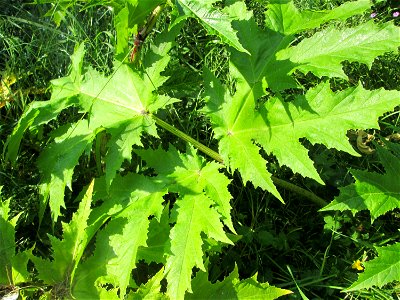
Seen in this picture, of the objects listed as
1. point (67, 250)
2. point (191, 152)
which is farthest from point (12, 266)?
point (191, 152)

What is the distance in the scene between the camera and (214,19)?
177 centimetres

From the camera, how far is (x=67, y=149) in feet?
7.52

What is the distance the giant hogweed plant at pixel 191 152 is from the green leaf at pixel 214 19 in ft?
0.91

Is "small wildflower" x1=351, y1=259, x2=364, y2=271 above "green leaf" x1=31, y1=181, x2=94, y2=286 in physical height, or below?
below

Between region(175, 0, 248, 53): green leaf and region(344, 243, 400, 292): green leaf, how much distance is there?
3.57ft

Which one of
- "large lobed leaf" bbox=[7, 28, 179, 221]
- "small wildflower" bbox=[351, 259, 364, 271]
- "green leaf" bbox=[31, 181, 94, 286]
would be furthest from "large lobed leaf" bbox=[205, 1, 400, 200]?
"small wildflower" bbox=[351, 259, 364, 271]

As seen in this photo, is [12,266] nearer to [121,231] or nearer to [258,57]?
[121,231]

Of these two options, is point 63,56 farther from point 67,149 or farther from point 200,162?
point 200,162

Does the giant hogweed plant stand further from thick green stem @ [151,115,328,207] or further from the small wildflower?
the small wildflower

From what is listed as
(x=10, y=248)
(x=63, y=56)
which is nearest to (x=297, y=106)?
(x=10, y=248)

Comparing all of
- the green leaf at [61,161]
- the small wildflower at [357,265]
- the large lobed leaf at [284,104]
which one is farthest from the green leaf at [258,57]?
the small wildflower at [357,265]

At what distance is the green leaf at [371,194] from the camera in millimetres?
2320

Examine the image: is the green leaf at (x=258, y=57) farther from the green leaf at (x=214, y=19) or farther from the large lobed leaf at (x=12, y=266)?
the large lobed leaf at (x=12, y=266)

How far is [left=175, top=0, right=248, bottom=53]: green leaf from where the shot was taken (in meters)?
1.76
